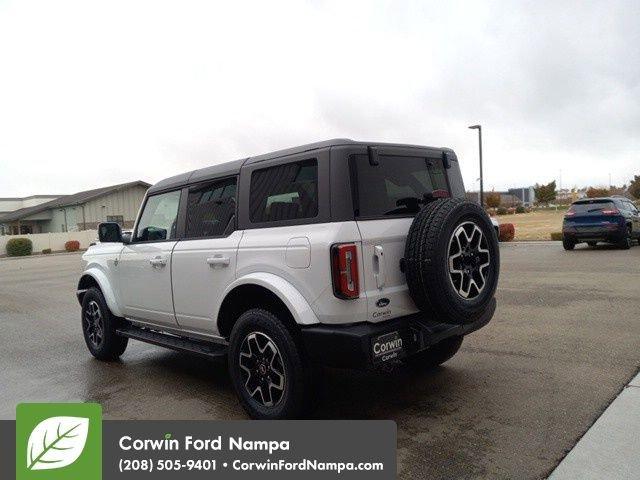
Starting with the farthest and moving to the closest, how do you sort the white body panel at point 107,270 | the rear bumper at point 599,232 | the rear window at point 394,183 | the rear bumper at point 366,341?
the rear bumper at point 599,232, the white body panel at point 107,270, the rear window at point 394,183, the rear bumper at point 366,341

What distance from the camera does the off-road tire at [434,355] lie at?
181 inches

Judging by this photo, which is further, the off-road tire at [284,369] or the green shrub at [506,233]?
the green shrub at [506,233]

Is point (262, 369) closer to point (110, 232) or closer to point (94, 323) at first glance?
point (110, 232)

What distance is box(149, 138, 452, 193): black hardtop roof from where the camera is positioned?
3.54 metres

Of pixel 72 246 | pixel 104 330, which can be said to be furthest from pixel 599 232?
pixel 72 246

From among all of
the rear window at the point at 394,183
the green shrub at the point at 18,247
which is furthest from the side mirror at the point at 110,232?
the green shrub at the point at 18,247

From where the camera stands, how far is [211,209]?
4.39 meters

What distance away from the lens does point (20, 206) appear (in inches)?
2712

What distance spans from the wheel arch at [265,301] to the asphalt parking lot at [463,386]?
0.77 meters

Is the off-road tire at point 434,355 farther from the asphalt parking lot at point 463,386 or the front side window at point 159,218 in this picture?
the front side window at point 159,218

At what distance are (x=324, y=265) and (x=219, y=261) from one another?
1.11 m

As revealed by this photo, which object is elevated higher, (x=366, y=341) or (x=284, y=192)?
(x=284, y=192)

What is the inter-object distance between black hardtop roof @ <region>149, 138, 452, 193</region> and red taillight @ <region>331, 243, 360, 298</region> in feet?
2.53

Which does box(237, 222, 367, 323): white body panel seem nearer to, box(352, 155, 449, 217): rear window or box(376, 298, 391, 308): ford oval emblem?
box(376, 298, 391, 308): ford oval emblem
